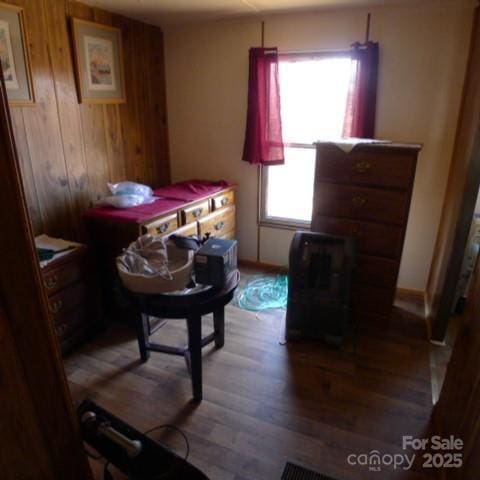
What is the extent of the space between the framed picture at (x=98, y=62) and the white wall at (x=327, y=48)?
2.19 feet

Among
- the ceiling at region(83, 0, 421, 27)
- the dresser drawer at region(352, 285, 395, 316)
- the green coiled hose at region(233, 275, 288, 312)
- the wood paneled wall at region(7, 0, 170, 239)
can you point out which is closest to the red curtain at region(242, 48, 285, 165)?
the ceiling at region(83, 0, 421, 27)

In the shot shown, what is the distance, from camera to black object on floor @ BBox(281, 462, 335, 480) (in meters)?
1.52

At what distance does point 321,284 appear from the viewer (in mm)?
2336

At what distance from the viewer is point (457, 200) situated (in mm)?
2289

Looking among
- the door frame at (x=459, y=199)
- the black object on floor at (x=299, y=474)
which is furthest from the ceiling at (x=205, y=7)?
the black object on floor at (x=299, y=474)

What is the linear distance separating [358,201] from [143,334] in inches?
63.6

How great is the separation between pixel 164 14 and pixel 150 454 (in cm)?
298

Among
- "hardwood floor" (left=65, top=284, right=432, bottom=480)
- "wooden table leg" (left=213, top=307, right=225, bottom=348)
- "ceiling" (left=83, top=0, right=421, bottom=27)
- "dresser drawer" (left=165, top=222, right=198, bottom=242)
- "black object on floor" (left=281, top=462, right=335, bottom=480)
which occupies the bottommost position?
"black object on floor" (left=281, top=462, right=335, bottom=480)

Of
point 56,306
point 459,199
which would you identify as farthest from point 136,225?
point 459,199

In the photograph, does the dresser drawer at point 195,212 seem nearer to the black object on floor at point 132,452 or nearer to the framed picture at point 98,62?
the framed picture at point 98,62

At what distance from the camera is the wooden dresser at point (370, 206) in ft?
7.32

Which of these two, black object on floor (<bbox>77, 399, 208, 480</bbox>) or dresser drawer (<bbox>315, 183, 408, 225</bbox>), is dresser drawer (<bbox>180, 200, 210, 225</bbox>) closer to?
dresser drawer (<bbox>315, 183, 408, 225</bbox>)

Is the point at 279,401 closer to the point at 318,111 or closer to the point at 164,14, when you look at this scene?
the point at 318,111

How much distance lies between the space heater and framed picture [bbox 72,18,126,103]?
183 centimetres
